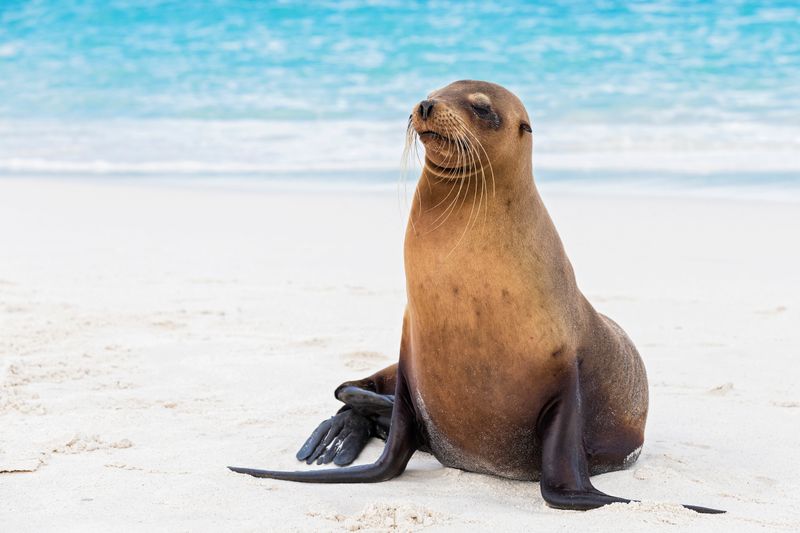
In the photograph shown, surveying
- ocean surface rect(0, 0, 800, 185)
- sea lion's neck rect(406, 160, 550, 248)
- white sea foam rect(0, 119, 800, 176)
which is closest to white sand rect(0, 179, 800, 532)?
sea lion's neck rect(406, 160, 550, 248)

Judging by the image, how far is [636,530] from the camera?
3.13 metres

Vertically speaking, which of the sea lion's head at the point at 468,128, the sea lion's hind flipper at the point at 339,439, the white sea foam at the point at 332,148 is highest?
the sea lion's head at the point at 468,128

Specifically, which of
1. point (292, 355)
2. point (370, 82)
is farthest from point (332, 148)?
point (292, 355)

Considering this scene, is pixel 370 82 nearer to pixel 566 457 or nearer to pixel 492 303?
pixel 492 303

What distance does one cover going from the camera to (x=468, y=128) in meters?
3.47

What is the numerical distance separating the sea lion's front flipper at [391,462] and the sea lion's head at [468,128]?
797 mm

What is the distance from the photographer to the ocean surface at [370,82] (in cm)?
1346

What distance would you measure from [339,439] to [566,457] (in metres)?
1.00

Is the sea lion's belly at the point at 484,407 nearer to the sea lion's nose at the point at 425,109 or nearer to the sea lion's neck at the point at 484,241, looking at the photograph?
the sea lion's neck at the point at 484,241

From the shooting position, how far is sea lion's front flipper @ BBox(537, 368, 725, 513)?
3.38 metres

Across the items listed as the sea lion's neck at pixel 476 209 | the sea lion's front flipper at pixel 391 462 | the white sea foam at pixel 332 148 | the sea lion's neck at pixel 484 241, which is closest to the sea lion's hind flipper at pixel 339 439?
the sea lion's front flipper at pixel 391 462

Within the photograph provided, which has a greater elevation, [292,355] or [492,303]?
[492,303]

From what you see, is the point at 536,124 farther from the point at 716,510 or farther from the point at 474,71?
the point at 716,510

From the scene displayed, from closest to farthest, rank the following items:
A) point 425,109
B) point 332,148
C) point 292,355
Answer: point 425,109, point 292,355, point 332,148
